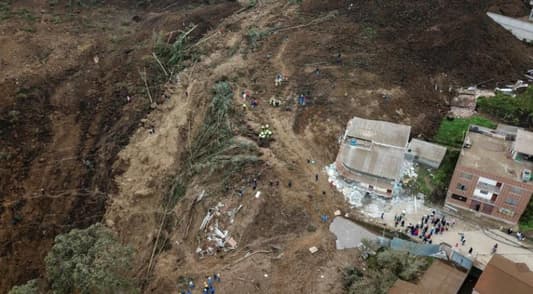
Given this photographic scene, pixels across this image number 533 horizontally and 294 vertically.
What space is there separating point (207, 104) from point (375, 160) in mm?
14273

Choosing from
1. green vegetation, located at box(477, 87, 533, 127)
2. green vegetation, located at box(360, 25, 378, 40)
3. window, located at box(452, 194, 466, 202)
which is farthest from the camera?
green vegetation, located at box(360, 25, 378, 40)

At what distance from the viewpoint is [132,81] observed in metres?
34.9

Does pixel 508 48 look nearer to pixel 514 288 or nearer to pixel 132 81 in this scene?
pixel 514 288

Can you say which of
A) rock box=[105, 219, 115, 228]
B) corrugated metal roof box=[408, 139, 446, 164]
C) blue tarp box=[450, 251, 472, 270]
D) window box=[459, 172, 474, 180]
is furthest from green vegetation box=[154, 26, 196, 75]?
blue tarp box=[450, 251, 472, 270]

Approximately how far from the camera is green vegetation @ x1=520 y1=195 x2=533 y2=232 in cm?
2392

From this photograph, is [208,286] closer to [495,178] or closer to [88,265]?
[88,265]

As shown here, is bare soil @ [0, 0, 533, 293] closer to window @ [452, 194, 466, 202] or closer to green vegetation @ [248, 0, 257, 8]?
green vegetation @ [248, 0, 257, 8]

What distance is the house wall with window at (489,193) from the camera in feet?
75.9

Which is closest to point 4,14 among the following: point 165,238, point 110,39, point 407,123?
point 110,39

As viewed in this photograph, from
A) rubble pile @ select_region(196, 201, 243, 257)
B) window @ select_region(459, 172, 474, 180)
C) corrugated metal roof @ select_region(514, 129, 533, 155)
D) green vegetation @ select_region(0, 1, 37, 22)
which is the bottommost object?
rubble pile @ select_region(196, 201, 243, 257)

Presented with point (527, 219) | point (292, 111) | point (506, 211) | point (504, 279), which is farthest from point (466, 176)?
point (292, 111)

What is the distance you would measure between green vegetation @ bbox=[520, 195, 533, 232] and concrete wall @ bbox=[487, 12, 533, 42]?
21240mm

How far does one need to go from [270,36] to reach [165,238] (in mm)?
23069

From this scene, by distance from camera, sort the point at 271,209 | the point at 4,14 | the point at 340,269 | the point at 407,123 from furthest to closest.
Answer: the point at 4,14 < the point at 407,123 < the point at 271,209 < the point at 340,269
